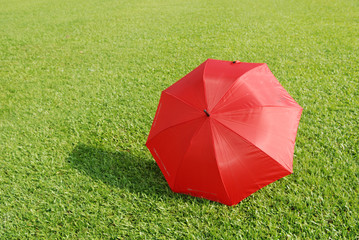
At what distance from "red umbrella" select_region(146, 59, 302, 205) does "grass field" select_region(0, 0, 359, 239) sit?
0.53 metres

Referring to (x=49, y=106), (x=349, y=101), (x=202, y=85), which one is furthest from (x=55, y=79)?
(x=349, y=101)

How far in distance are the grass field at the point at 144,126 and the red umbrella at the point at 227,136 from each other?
530 millimetres

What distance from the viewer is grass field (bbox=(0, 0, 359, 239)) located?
247cm

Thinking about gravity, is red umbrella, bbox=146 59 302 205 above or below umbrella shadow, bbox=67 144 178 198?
above

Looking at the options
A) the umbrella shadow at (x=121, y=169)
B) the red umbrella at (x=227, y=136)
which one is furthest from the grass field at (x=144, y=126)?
the red umbrella at (x=227, y=136)

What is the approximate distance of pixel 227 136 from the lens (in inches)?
80.2

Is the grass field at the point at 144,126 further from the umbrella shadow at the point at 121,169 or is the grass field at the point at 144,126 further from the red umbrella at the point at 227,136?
the red umbrella at the point at 227,136

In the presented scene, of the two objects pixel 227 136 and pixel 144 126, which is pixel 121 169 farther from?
pixel 227 136

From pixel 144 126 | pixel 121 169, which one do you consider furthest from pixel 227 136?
pixel 144 126

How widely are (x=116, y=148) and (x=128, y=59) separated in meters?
3.01

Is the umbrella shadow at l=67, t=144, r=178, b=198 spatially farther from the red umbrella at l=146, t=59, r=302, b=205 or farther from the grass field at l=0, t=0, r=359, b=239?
the red umbrella at l=146, t=59, r=302, b=205

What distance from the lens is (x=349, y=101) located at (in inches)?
145

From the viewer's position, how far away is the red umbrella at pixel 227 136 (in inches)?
80.4

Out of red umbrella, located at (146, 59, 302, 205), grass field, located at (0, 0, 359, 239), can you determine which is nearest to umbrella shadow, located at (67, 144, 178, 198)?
grass field, located at (0, 0, 359, 239)
